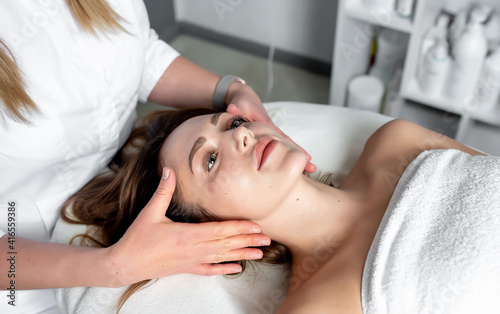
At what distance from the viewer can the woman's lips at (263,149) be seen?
1034 millimetres

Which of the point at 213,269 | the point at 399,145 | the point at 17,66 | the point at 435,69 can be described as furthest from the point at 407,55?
the point at 17,66

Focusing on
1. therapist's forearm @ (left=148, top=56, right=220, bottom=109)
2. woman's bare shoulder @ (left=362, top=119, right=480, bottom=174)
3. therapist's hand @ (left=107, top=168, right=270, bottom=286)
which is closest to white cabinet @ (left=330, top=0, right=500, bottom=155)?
woman's bare shoulder @ (left=362, top=119, right=480, bottom=174)

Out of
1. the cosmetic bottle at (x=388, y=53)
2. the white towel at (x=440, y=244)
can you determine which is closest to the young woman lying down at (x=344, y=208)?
the white towel at (x=440, y=244)

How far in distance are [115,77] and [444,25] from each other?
121 cm

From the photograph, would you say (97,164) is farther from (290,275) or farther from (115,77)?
(290,275)

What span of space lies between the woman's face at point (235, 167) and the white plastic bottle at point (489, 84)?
964 mm

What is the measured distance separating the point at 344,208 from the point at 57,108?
69 centimetres

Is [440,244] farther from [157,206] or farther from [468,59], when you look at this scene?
[468,59]

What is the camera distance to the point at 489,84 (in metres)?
1.70

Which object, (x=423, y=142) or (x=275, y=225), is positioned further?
(x=423, y=142)

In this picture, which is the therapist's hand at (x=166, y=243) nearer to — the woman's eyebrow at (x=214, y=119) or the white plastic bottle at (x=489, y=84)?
the woman's eyebrow at (x=214, y=119)

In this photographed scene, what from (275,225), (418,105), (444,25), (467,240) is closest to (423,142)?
(467,240)

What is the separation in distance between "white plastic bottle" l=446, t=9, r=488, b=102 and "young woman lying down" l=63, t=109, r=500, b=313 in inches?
21.8

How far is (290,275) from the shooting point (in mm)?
1146
